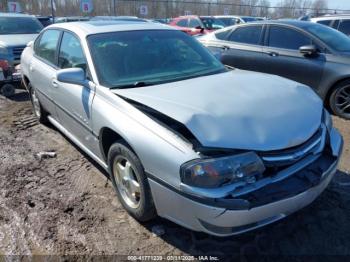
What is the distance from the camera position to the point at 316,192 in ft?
8.12

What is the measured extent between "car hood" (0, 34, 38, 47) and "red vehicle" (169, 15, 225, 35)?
726 centimetres

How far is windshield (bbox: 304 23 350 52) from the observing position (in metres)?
5.43

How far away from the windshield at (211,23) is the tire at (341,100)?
389 inches

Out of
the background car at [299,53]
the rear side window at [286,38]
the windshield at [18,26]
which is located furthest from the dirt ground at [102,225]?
the windshield at [18,26]

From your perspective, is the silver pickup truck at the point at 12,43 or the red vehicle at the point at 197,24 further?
the red vehicle at the point at 197,24

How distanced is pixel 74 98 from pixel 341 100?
14.0 feet

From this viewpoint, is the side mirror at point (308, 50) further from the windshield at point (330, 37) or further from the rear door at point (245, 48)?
the rear door at point (245, 48)

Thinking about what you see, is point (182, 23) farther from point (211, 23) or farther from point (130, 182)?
point (130, 182)

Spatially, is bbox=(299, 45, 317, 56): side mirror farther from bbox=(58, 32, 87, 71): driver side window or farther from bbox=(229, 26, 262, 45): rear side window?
bbox=(58, 32, 87, 71): driver side window

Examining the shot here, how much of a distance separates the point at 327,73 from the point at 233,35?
2.19 metres

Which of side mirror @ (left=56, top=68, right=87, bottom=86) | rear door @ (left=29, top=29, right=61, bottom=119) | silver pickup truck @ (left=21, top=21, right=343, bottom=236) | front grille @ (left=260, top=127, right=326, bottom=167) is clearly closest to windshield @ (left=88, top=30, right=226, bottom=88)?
silver pickup truck @ (left=21, top=21, right=343, bottom=236)

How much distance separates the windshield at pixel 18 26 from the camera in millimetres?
8531

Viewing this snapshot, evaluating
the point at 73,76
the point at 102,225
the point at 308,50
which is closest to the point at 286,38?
the point at 308,50

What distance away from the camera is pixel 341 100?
5.30 metres
